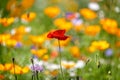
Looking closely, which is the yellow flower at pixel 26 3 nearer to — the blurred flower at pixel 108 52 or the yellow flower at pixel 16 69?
the blurred flower at pixel 108 52

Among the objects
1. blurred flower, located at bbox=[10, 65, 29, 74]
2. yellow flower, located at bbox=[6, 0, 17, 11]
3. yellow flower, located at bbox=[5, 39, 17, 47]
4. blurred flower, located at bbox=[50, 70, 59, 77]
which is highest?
yellow flower, located at bbox=[6, 0, 17, 11]

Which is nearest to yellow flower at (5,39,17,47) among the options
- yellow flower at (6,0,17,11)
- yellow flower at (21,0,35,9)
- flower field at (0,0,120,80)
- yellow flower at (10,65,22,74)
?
flower field at (0,0,120,80)

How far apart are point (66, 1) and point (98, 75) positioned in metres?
4.01

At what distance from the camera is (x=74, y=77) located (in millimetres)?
2961

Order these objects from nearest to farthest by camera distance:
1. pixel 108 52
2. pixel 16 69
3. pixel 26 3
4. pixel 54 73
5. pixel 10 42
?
pixel 16 69 < pixel 54 73 < pixel 10 42 < pixel 108 52 < pixel 26 3

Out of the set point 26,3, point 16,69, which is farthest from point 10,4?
point 16,69

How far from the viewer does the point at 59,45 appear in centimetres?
249

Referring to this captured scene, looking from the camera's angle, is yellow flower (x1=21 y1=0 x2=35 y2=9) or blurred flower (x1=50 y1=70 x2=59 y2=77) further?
yellow flower (x1=21 y1=0 x2=35 y2=9)

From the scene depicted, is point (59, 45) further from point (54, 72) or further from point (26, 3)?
point (26, 3)

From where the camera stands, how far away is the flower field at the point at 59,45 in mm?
2750

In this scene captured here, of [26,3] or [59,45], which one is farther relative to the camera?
[26,3]

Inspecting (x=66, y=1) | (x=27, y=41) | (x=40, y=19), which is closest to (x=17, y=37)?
(x=27, y=41)

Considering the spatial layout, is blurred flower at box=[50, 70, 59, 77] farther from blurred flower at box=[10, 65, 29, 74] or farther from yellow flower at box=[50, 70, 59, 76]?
blurred flower at box=[10, 65, 29, 74]

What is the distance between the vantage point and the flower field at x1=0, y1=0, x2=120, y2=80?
275cm
